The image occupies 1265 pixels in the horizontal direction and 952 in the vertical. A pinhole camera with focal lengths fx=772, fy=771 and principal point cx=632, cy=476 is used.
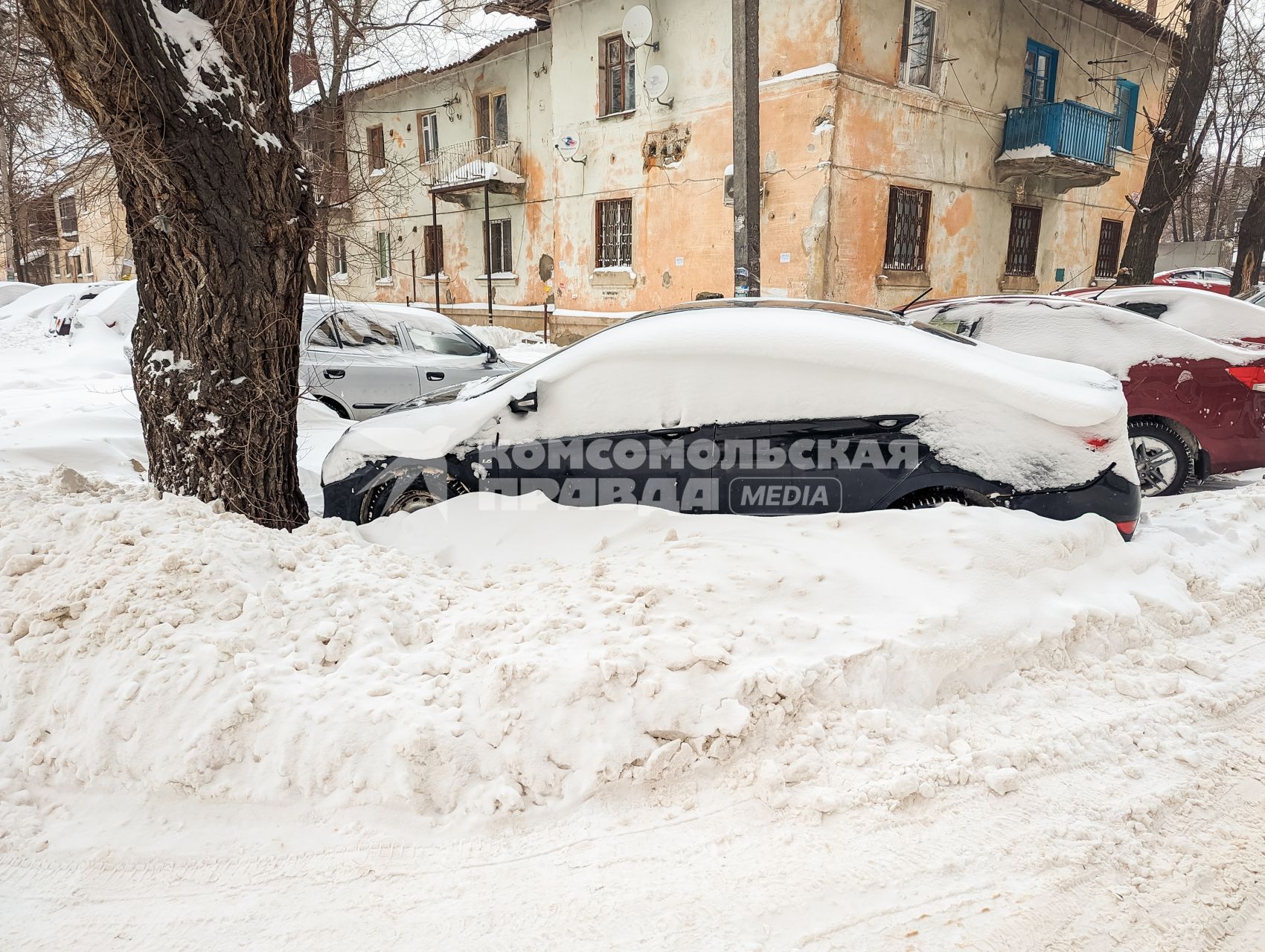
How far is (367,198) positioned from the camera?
224 inches

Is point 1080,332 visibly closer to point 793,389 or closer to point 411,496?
point 793,389

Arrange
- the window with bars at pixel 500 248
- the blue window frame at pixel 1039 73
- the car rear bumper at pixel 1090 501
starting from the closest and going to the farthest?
the car rear bumper at pixel 1090 501, the blue window frame at pixel 1039 73, the window with bars at pixel 500 248

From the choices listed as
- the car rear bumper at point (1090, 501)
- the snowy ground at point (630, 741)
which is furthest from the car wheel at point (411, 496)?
the car rear bumper at point (1090, 501)

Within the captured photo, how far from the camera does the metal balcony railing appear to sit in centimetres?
1870

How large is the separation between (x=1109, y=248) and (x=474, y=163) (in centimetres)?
1650

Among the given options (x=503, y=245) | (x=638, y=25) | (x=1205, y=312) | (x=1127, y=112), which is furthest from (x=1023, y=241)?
(x=503, y=245)

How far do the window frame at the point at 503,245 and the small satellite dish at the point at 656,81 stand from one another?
5.80 m

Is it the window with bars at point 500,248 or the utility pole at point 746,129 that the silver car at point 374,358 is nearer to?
the utility pole at point 746,129

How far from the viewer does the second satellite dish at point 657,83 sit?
1517 centimetres

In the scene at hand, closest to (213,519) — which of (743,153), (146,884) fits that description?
(146,884)

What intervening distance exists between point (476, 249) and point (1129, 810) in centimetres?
2094

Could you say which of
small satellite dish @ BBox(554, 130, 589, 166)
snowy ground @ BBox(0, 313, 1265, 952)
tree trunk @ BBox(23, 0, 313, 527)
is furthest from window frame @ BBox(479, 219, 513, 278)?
snowy ground @ BBox(0, 313, 1265, 952)

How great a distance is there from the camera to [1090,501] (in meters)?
3.76

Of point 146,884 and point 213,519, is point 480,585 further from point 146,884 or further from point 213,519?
point 146,884
